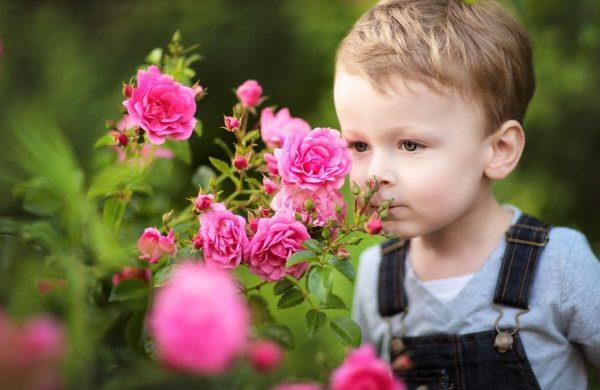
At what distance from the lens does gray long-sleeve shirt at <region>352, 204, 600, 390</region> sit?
1.74 m

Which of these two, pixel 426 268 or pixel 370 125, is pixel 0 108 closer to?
pixel 370 125

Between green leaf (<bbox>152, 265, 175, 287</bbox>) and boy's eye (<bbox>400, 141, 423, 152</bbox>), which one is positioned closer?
green leaf (<bbox>152, 265, 175, 287</bbox>)

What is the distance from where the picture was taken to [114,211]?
1711mm

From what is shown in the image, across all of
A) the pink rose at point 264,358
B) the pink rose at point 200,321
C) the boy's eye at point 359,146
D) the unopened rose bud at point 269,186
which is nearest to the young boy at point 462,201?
the boy's eye at point 359,146

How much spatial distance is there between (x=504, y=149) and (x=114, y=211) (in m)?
0.95

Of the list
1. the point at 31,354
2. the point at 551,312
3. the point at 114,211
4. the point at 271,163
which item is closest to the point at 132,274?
the point at 114,211

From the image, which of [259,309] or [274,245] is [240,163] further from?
[259,309]

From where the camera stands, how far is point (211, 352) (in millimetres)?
771

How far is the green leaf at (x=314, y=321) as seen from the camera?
1439 millimetres

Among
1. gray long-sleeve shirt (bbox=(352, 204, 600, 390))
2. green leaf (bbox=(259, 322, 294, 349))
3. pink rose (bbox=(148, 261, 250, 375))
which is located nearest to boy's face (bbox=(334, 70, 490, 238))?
gray long-sleeve shirt (bbox=(352, 204, 600, 390))

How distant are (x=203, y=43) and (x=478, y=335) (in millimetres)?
3257

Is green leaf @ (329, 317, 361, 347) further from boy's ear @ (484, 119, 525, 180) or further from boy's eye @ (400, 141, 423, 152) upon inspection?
boy's ear @ (484, 119, 525, 180)

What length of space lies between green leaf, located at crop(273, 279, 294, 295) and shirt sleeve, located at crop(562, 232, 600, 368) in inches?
27.0

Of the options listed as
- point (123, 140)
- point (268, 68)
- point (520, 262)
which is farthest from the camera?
point (268, 68)
